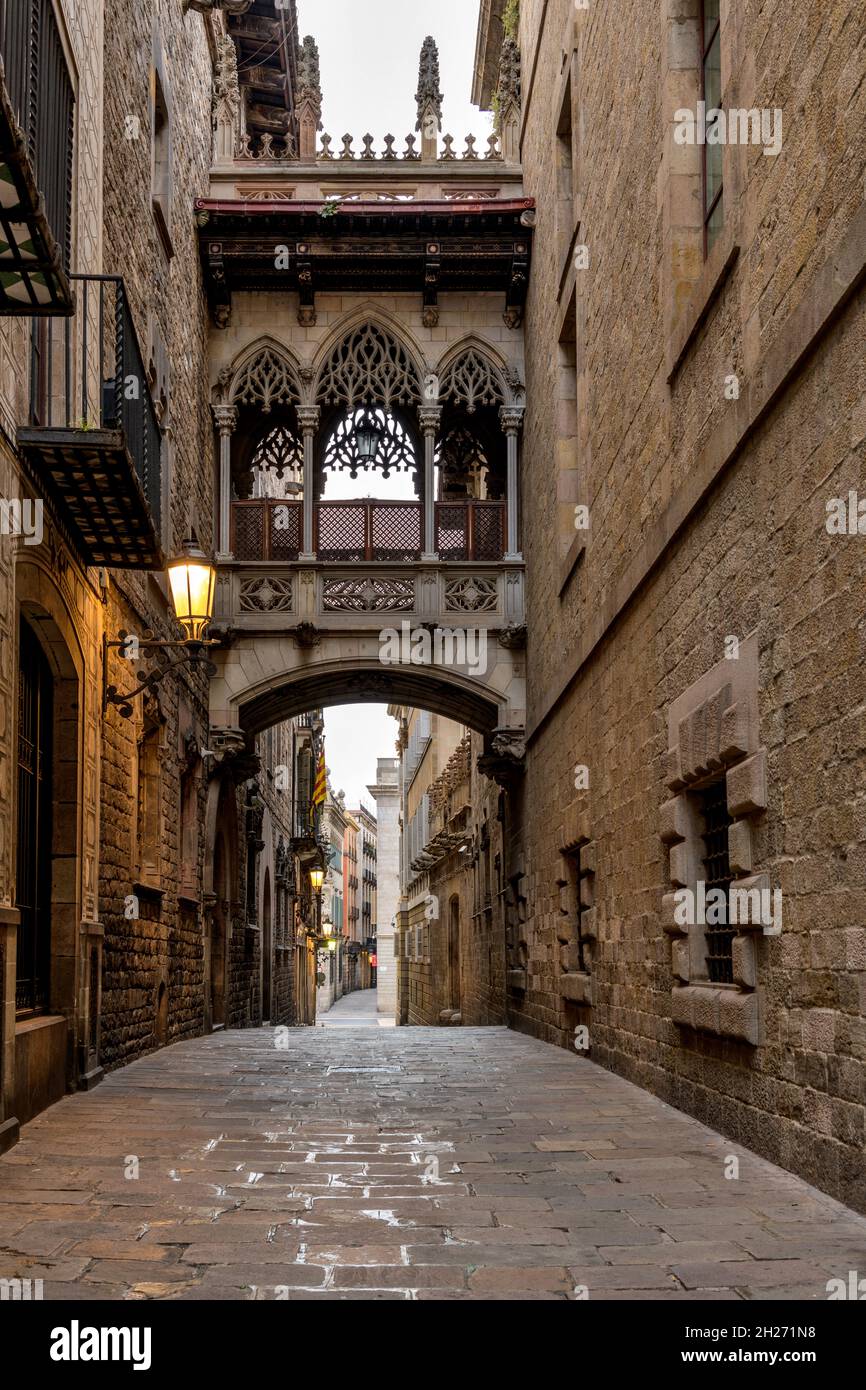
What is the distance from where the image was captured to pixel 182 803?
1566cm

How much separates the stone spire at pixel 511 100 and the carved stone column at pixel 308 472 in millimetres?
4247

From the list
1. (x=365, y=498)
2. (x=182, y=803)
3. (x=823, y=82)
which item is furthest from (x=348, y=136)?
(x=823, y=82)

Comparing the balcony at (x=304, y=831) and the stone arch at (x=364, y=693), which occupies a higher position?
the stone arch at (x=364, y=693)

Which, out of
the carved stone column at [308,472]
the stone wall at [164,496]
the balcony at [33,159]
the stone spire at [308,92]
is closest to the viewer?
the balcony at [33,159]

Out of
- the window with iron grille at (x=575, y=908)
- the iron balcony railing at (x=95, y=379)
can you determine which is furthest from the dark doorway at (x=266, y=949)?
the iron balcony railing at (x=95, y=379)

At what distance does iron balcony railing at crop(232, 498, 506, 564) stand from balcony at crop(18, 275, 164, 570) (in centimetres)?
714

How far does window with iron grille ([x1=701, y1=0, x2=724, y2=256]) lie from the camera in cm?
833

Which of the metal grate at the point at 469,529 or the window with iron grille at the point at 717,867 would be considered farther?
the metal grate at the point at 469,529

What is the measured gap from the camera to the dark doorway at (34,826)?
8.87 meters

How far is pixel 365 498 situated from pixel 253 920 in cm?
795

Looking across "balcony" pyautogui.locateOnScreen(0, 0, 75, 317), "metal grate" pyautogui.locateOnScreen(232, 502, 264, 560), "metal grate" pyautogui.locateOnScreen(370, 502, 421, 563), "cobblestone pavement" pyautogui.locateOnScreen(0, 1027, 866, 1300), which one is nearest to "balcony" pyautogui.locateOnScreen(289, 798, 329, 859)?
"metal grate" pyautogui.locateOnScreen(232, 502, 264, 560)

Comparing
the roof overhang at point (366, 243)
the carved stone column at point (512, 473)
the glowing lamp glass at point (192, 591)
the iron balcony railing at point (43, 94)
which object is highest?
the roof overhang at point (366, 243)

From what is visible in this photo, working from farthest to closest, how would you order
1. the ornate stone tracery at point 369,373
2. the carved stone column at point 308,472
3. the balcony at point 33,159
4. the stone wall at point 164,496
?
the ornate stone tracery at point 369,373 < the carved stone column at point 308,472 < the stone wall at point 164,496 < the balcony at point 33,159

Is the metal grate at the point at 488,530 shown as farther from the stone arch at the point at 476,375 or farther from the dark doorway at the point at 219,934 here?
the dark doorway at the point at 219,934
